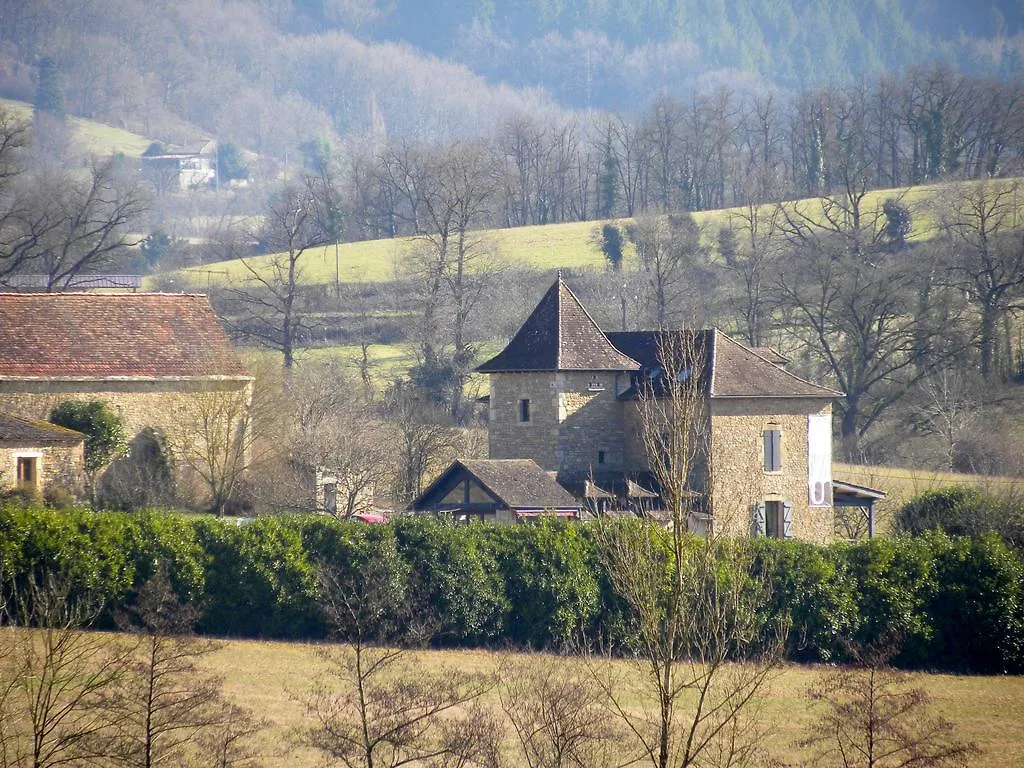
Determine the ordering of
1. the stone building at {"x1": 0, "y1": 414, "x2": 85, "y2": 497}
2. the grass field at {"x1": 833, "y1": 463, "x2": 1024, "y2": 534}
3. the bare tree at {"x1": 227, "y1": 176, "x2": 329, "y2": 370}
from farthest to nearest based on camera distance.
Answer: the bare tree at {"x1": 227, "y1": 176, "x2": 329, "y2": 370}
the grass field at {"x1": 833, "y1": 463, "x2": 1024, "y2": 534}
the stone building at {"x1": 0, "y1": 414, "x2": 85, "y2": 497}

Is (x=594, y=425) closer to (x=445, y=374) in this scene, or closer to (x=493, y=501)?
(x=493, y=501)

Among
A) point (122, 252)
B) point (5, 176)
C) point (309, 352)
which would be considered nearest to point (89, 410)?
point (5, 176)

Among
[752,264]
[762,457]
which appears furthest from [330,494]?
[752,264]

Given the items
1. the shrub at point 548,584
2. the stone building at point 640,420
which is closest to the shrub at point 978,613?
the shrub at point 548,584

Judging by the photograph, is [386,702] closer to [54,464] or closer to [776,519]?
[54,464]

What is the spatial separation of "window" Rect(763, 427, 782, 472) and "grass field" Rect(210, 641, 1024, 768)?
959 centimetres

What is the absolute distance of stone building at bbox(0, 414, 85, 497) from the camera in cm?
3116

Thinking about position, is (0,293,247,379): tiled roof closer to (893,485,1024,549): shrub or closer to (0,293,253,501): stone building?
(0,293,253,501): stone building

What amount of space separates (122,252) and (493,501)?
43.4 meters

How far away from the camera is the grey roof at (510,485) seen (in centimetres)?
3089

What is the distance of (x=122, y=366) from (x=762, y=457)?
16.8 m

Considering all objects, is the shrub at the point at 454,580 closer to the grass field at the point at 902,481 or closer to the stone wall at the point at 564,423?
the stone wall at the point at 564,423

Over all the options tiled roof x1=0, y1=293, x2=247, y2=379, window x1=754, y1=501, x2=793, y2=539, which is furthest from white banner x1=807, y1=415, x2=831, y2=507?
tiled roof x1=0, y1=293, x2=247, y2=379

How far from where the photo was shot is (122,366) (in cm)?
3606
